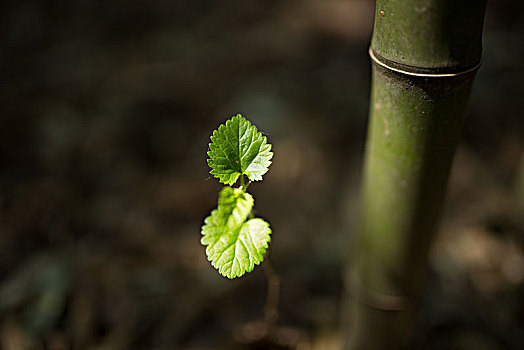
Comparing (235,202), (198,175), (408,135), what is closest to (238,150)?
(235,202)

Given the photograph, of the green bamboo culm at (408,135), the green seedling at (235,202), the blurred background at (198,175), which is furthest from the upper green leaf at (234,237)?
the blurred background at (198,175)

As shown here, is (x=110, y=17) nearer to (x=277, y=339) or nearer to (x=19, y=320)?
(x=19, y=320)

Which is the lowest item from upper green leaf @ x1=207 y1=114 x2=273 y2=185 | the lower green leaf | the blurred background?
the blurred background

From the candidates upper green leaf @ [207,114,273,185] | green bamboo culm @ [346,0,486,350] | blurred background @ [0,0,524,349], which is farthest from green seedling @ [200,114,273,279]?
blurred background @ [0,0,524,349]

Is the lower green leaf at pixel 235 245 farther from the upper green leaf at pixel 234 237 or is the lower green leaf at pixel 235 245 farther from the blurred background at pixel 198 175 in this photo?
the blurred background at pixel 198 175

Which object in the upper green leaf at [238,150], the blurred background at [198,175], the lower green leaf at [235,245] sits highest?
the upper green leaf at [238,150]

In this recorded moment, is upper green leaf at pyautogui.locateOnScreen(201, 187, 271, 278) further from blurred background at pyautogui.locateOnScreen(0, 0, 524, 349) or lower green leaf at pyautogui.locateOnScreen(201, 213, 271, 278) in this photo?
blurred background at pyautogui.locateOnScreen(0, 0, 524, 349)
